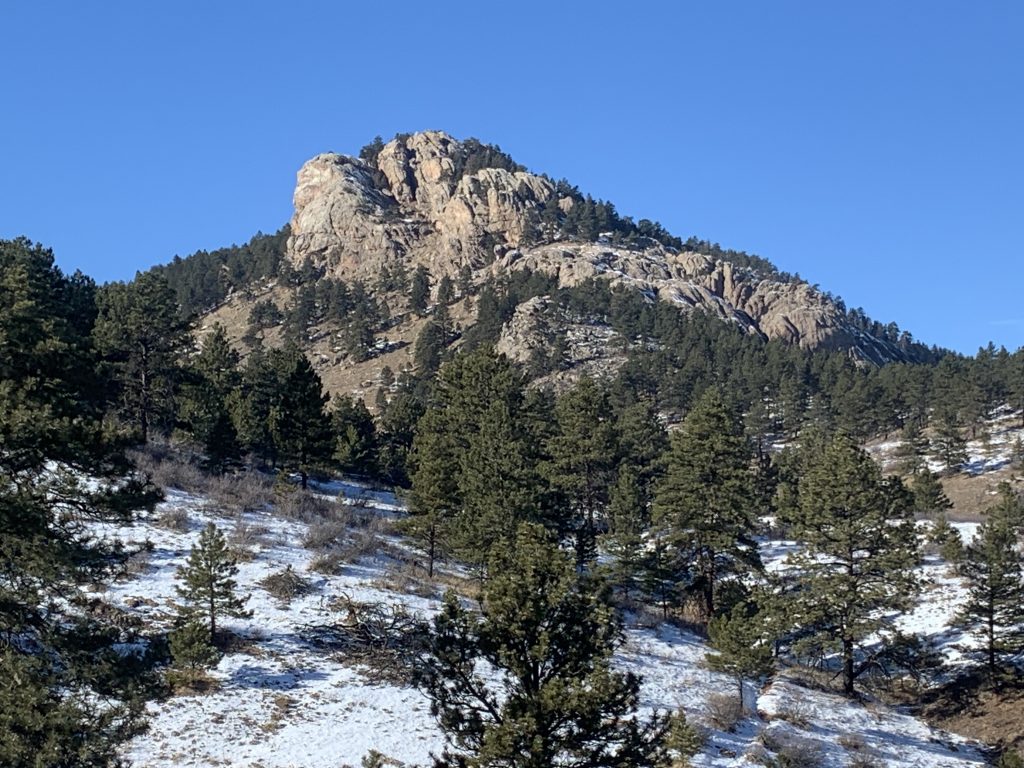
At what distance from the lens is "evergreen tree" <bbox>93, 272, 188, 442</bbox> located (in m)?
42.0

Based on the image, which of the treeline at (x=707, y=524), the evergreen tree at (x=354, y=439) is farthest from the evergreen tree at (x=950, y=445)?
the evergreen tree at (x=354, y=439)

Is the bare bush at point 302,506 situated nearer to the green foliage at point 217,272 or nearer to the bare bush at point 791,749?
the bare bush at point 791,749

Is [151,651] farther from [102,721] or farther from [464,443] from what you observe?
[464,443]

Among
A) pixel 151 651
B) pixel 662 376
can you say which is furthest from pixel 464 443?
pixel 662 376

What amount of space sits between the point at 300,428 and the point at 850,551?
90.9 feet

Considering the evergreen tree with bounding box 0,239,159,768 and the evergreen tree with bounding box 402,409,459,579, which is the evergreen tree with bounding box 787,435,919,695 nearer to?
the evergreen tree with bounding box 402,409,459,579

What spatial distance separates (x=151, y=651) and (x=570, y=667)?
22.8ft

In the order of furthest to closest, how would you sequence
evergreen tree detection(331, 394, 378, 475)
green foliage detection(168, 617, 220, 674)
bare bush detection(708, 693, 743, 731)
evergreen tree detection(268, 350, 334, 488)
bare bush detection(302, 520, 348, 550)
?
1. evergreen tree detection(331, 394, 378, 475)
2. evergreen tree detection(268, 350, 334, 488)
3. bare bush detection(302, 520, 348, 550)
4. bare bush detection(708, 693, 743, 731)
5. green foliage detection(168, 617, 220, 674)

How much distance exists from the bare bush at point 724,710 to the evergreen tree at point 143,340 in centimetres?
3139

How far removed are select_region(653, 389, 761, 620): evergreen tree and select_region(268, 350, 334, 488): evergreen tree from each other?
1846 cm

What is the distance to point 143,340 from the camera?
4288cm

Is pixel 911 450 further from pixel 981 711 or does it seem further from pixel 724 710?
pixel 724 710

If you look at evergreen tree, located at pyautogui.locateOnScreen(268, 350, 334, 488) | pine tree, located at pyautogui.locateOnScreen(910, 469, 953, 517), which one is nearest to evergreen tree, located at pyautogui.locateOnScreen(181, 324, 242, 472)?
evergreen tree, located at pyautogui.locateOnScreen(268, 350, 334, 488)

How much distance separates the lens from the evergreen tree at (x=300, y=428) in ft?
141
